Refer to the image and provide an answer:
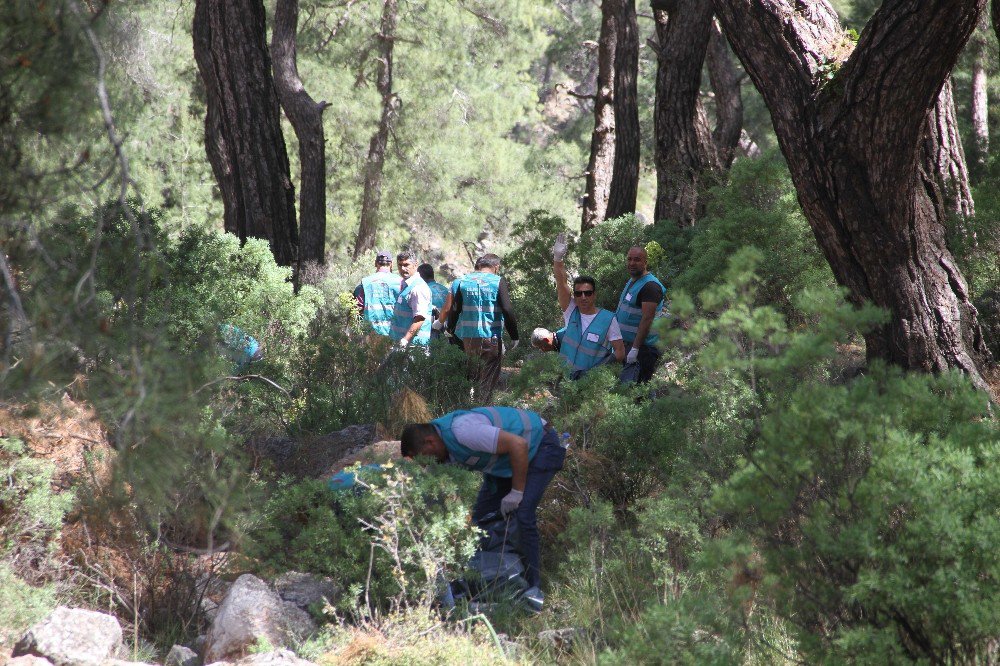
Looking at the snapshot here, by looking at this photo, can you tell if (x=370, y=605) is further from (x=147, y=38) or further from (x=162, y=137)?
(x=162, y=137)

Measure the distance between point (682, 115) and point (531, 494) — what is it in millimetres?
8625

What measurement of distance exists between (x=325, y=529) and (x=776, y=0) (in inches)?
156

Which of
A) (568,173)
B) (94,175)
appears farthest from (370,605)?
(568,173)

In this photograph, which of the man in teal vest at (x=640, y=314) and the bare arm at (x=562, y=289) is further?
the bare arm at (x=562, y=289)

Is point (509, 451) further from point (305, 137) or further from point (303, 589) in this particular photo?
point (305, 137)

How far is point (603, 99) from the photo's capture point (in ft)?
54.5

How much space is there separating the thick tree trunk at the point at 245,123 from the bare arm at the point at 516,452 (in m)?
5.57

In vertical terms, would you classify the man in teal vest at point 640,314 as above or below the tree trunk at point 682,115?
below

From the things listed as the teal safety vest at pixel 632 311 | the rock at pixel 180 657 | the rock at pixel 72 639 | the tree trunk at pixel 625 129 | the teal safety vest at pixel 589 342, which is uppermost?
the tree trunk at pixel 625 129

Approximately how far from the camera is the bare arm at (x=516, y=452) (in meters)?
5.68

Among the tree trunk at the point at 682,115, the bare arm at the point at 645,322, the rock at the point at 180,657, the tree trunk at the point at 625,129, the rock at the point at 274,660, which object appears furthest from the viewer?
the tree trunk at the point at 625,129

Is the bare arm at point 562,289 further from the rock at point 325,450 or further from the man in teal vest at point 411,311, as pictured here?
the rock at point 325,450

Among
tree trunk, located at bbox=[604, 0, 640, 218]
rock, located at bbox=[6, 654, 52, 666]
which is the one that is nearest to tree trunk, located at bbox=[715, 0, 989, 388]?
rock, located at bbox=[6, 654, 52, 666]

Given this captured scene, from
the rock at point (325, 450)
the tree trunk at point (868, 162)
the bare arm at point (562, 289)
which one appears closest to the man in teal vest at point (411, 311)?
the bare arm at point (562, 289)
